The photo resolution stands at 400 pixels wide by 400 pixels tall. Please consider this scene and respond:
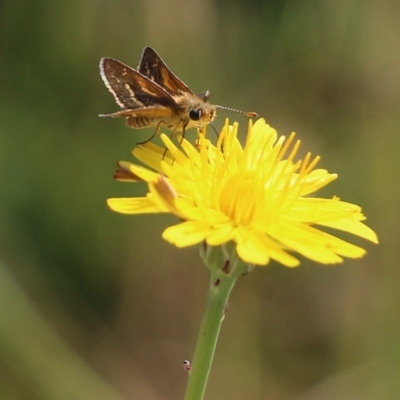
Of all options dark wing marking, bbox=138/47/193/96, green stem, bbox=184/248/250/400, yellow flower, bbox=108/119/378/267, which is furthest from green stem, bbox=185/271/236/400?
dark wing marking, bbox=138/47/193/96

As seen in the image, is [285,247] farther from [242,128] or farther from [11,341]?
[242,128]

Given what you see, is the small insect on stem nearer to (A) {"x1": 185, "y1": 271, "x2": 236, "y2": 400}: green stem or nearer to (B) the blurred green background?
(A) {"x1": 185, "y1": 271, "x2": 236, "y2": 400}: green stem

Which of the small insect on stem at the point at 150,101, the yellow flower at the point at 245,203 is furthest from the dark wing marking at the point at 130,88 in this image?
the yellow flower at the point at 245,203

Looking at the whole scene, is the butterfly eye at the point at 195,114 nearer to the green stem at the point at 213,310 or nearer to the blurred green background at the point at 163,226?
the green stem at the point at 213,310

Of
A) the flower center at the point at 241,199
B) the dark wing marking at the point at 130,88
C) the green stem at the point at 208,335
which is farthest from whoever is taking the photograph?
the dark wing marking at the point at 130,88

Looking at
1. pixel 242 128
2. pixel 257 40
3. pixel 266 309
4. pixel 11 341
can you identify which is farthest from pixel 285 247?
pixel 257 40

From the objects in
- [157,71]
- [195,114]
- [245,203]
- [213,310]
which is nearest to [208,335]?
[213,310]
